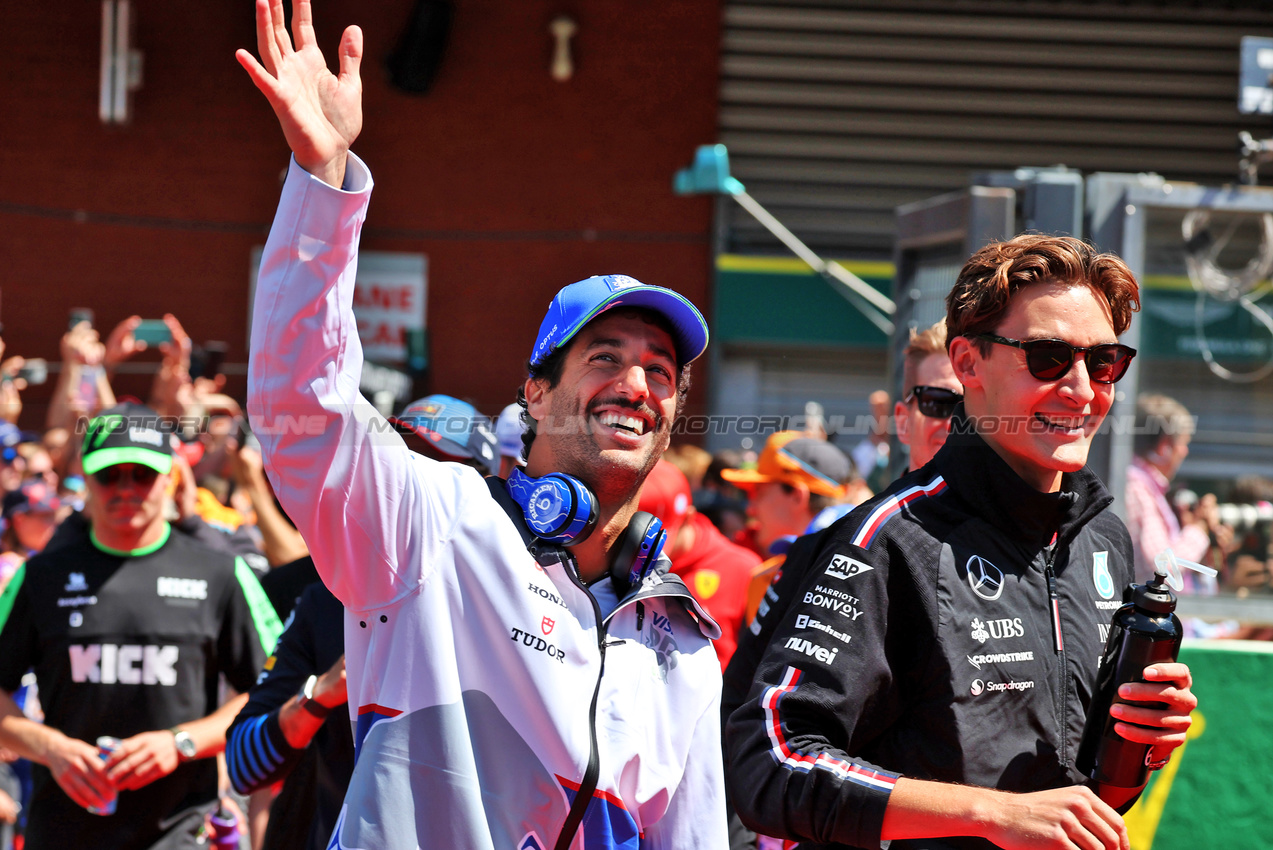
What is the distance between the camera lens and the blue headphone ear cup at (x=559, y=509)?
6.14 feet

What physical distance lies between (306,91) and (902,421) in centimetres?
250

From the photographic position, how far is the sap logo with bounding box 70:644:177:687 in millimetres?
3945

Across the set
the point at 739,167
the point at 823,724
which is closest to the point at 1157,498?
the point at 823,724

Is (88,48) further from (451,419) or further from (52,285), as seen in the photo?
(451,419)

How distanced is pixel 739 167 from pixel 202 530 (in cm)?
800

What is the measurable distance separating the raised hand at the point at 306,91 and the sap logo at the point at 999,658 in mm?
1343

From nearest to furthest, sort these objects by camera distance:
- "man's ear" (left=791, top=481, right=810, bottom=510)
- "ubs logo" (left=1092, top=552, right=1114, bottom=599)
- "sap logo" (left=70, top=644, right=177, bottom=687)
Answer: "ubs logo" (left=1092, top=552, right=1114, bottom=599) < "sap logo" (left=70, top=644, right=177, bottom=687) < "man's ear" (left=791, top=481, right=810, bottom=510)

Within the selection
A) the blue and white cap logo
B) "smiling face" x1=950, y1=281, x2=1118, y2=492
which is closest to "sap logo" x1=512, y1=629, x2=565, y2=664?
→ the blue and white cap logo

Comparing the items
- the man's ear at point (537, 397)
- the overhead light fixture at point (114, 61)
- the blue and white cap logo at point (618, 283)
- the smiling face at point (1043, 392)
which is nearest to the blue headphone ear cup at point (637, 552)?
the man's ear at point (537, 397)

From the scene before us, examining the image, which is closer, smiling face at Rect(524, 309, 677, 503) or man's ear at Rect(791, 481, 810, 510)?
smiling face at Rect(524, 309, 677, 503)

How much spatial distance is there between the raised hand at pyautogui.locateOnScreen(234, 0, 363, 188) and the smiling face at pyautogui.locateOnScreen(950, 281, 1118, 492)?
4.23ft

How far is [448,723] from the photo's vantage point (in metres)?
1.76

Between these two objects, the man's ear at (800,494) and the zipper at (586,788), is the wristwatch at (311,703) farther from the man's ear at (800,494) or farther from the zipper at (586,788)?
the man's ear at (800,494)

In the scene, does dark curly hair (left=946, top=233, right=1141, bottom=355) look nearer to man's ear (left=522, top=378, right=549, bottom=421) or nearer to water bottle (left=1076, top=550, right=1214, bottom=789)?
water bottle (left=1076, top=550, right=1214, bottom=789)
